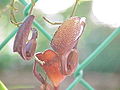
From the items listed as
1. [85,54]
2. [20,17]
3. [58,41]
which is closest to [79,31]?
[58,41]

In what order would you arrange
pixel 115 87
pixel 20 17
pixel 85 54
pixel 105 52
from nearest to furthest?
pixel 20 17 → pixel 85 54 → pixel 105 52 → pixel 115 87

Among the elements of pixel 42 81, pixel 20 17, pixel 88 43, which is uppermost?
pixel 42 81

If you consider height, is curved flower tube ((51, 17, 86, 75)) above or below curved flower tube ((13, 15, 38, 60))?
below

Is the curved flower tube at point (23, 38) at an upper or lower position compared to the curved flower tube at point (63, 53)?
upper

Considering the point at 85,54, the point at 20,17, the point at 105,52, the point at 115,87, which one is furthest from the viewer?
the point at 115,87

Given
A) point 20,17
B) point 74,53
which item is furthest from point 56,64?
point 20,17

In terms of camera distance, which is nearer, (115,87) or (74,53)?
(74,53)

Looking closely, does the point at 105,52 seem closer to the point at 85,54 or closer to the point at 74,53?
the point at 85,54

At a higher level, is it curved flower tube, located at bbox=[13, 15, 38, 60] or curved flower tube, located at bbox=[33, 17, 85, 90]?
curved flower tube, located at bbox=[13, 15, 38, 60]

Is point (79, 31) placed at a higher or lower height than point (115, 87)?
higher

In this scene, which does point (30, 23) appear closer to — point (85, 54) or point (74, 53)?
point (74, 53)
